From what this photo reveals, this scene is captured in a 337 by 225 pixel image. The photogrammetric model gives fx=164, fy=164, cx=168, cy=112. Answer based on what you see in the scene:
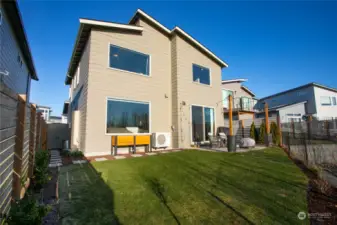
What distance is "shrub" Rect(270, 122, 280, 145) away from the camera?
9961mm

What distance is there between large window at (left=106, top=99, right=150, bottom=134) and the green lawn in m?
2.59

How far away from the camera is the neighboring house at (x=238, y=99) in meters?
16.2

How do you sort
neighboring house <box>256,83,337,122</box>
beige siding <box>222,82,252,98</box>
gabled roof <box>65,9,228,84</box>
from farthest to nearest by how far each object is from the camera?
neighboring house <box>256,83,337,122</box> < beige siding <box>222,82,252,98</box> < gabled roof <box>65,9,228,84</box>

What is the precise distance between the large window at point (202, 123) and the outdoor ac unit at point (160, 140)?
200cm

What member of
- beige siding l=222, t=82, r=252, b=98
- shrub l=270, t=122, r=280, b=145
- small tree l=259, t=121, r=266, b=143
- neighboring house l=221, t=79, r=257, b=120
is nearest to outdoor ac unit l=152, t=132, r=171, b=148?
small tree l=259, t=121, r=266, b=143

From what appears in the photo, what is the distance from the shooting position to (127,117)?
7.78 metres

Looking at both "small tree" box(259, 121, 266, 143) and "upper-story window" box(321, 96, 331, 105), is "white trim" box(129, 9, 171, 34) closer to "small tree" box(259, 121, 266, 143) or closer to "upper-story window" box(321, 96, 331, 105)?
"small tree" box(259, 121, 266, 143)

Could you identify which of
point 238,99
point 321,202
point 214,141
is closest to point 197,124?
point 214,141

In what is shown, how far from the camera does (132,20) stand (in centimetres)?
938

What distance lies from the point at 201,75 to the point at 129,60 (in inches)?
192

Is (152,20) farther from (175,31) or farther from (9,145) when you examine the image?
(9,145)

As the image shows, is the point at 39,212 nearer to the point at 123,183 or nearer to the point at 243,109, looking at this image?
the point at 123,183

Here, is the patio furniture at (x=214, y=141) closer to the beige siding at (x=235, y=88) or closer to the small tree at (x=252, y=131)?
the small tree at (x=252, y=131)

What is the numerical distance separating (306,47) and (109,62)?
1625 cm
